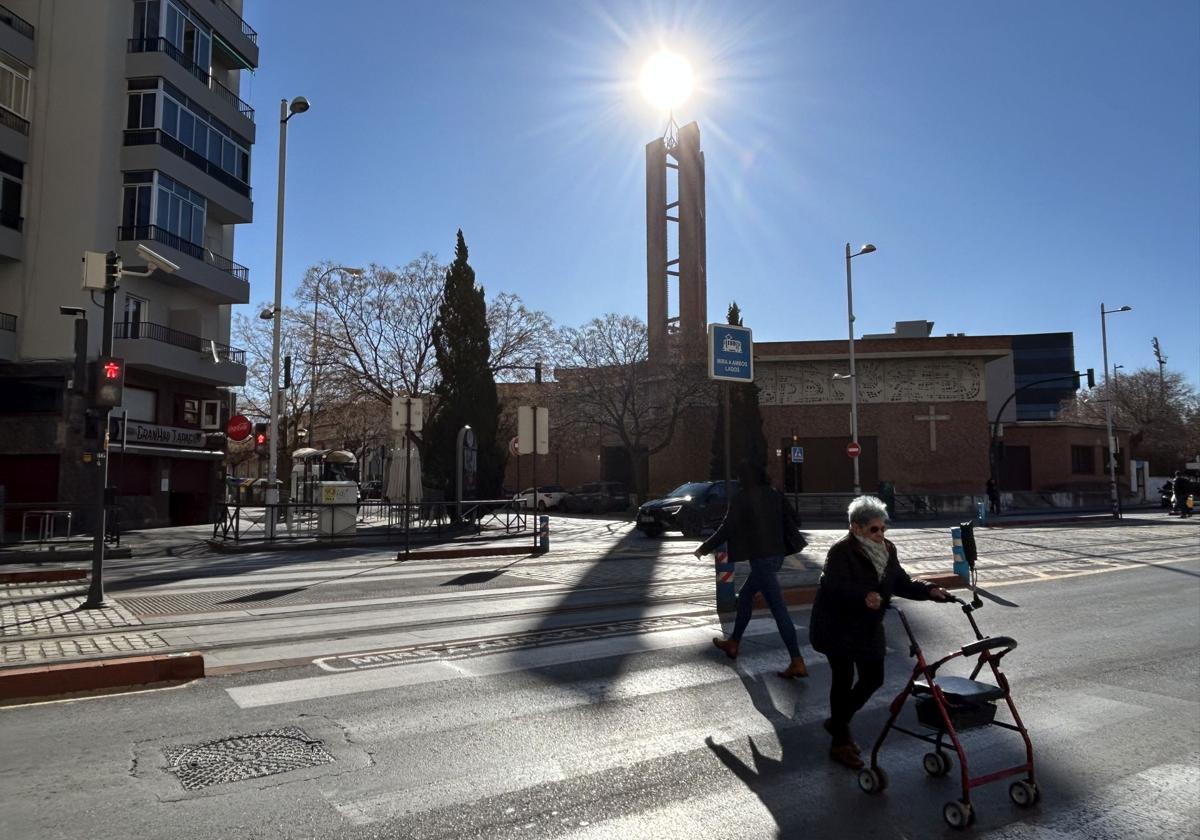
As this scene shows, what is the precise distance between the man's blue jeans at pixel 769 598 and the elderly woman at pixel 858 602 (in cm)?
192

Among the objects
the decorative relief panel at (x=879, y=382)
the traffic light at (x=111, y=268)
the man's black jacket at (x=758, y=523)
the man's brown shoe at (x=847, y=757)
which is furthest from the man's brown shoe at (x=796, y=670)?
the decorative relief panel at (x=879, y=382)

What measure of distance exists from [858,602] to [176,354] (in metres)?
28.5

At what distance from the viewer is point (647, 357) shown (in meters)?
42.1

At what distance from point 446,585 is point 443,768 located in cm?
753

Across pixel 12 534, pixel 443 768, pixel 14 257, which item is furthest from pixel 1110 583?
pixel 14 257

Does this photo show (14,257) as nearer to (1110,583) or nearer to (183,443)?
(183,443)

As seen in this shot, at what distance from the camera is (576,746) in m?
4.73

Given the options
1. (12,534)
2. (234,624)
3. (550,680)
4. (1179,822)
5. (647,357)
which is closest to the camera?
(1179,822)

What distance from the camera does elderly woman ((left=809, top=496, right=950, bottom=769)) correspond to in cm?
423

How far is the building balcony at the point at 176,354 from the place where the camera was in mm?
26547

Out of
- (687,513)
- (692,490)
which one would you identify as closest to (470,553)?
(687,513)

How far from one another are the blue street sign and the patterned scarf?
239 inches

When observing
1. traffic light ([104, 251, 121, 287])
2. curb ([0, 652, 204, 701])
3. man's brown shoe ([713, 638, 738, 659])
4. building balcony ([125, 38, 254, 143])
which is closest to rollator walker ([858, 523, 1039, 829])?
man's brown shoe ([713, 638, 738, 659])

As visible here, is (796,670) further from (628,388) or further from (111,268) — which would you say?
(628,388)
